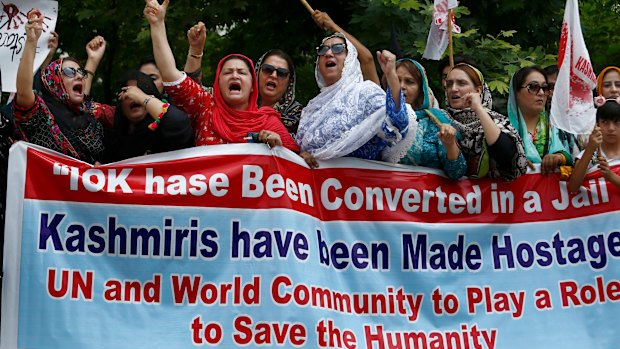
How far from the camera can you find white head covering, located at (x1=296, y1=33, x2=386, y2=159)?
659 cm

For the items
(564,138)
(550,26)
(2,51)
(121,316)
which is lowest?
(121,316)

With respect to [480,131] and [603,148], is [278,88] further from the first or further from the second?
[603,148]

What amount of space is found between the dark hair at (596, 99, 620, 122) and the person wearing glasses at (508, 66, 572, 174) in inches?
11.1

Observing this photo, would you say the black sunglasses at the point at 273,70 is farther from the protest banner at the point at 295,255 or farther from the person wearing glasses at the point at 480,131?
the person wearing glasses at the point at 480,131

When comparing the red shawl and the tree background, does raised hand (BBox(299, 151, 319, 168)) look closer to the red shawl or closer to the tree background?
the red shawl

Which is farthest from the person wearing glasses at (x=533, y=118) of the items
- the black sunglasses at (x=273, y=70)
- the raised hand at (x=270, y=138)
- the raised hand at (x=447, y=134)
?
the raised hand at (x=270, y=138)

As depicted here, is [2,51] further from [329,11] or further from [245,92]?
[329,11]

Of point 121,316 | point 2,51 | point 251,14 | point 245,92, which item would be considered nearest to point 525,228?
point 245,92

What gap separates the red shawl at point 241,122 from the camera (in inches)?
263

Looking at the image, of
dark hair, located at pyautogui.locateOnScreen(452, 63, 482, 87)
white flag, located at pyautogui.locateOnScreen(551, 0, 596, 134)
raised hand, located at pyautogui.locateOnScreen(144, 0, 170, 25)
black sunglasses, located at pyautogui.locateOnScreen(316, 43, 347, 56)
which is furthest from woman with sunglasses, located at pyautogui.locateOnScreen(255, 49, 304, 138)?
white flag, located at pyautogui.locateOnScreen(551, 0, 596, 134)

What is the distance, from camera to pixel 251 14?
1138 centimetres

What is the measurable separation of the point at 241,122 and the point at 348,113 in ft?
2.03

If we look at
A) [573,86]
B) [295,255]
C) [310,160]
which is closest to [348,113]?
[310,160]

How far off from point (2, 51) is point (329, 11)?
4053mm
